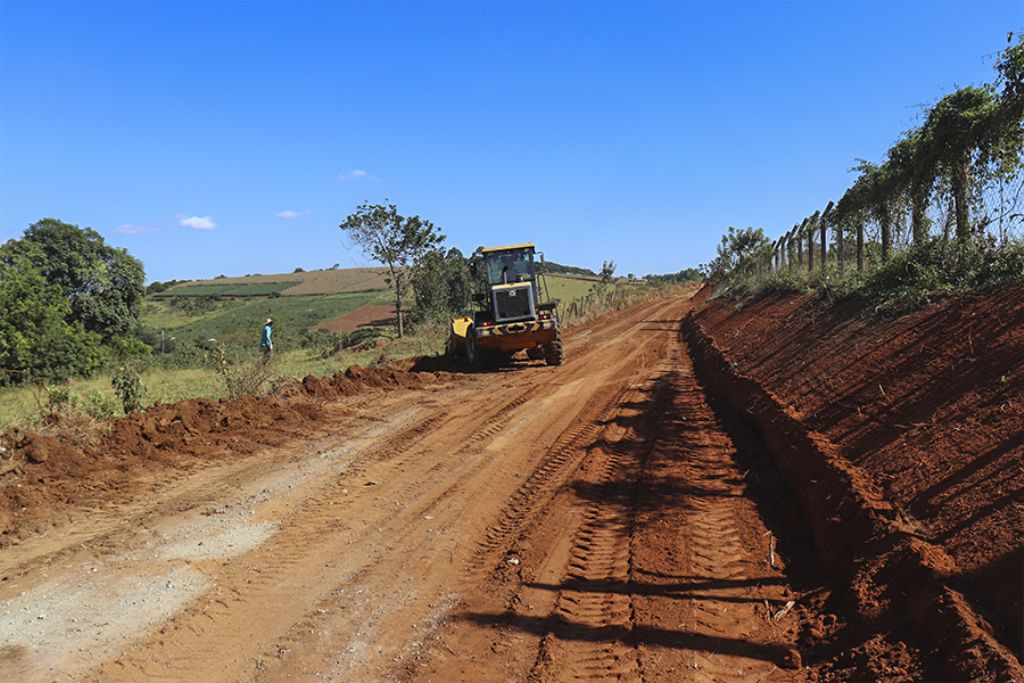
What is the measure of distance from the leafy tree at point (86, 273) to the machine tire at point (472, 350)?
53.7 feet

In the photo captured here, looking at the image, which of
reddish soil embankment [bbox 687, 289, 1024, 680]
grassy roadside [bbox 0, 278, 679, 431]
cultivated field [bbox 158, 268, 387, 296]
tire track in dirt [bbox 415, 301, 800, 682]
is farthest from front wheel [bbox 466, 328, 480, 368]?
cultivated field [bbox 158, 268, 387, 296]

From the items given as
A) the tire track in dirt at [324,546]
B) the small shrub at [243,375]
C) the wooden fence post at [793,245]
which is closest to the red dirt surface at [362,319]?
the wooden fence post at [793,245]

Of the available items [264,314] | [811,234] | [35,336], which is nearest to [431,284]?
[35,336]

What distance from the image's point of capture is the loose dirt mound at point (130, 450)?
666 cm

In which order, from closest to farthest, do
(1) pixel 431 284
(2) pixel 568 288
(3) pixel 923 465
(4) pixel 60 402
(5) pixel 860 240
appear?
(3) pixel 923 465 < (4) pixel 60 402 < (5) pixel 860 240 < (1) pixel 431 284 < (2) pixel 568 288

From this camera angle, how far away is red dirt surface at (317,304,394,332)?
1951 inches

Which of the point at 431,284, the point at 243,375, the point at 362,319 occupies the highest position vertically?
the point at 431,284

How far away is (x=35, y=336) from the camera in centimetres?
1909

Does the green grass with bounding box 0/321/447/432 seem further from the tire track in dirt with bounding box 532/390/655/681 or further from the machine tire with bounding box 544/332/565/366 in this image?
the tire track in dirt with bounding box 532/390/655/681

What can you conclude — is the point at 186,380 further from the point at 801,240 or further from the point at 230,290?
the point at 230,290

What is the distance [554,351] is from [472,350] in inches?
90.6

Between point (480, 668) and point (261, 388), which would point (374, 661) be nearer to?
point (480, 668)

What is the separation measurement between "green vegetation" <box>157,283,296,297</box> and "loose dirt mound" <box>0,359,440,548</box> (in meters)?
82.4

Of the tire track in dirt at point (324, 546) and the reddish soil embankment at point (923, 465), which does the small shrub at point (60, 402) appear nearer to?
the tire track in dirt at point (324, 546)
